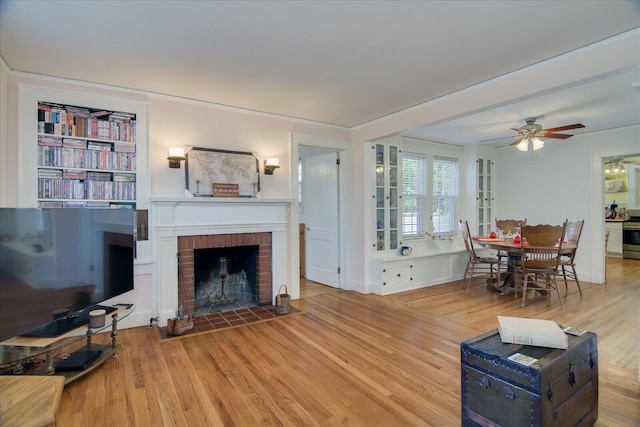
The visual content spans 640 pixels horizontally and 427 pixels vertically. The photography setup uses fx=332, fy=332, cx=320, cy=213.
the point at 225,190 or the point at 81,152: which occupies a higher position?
the point at 81,152

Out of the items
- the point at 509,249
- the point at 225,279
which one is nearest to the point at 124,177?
the point at 225,279

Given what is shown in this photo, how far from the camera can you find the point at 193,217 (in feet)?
12.0

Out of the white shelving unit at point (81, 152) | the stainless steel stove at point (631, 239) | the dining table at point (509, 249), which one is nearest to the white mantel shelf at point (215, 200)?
the white shelving unit at point (81, 152)

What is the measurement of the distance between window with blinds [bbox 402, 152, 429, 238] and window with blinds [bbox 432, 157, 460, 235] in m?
0.28

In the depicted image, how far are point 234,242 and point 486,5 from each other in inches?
127

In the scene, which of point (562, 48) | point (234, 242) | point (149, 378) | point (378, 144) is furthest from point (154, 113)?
point (562, 48)

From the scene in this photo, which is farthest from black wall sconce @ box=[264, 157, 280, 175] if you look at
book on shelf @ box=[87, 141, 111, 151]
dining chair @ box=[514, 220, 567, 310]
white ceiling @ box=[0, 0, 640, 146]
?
dining chair @ box=[514, 220, 567, 310]

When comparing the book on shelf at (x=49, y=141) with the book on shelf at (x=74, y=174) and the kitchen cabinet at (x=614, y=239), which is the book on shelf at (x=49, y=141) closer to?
the book on shelf at (x=74, y=174)

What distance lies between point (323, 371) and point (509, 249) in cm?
330

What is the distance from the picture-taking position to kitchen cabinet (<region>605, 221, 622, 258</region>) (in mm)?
8047

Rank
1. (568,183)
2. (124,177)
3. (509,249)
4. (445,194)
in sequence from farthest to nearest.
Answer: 1. (445,194)
2. (568,183)
3. (509,249)
4. (124,177)

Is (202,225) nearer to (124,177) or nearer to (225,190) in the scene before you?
(225,190)

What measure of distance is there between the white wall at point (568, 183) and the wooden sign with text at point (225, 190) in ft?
17.2

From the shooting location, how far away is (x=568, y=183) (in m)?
5.65
